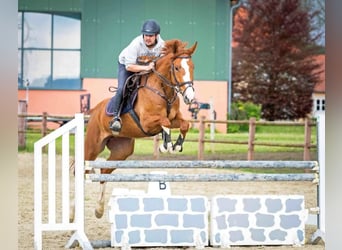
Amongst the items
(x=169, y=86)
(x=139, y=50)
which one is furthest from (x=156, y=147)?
(x=139, y=50)

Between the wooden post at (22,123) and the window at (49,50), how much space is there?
12 centimetres

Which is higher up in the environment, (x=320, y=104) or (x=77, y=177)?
(x=320, y=104)

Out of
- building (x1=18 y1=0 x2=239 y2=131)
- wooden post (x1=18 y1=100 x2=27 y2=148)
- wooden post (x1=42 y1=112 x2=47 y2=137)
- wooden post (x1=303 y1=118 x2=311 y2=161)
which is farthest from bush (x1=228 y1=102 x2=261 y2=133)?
wooden post (x1=18 y1=100 x2=27 y2=148)

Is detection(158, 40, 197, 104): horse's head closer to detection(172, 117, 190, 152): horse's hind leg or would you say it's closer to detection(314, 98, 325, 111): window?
detection(172, 117, 190, 152): horse's hind leg

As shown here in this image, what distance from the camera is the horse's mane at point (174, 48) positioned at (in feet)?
13.5

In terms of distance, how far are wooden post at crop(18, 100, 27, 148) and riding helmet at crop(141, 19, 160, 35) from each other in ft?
2.51

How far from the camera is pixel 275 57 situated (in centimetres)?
484

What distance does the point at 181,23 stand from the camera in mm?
Answer: 4363

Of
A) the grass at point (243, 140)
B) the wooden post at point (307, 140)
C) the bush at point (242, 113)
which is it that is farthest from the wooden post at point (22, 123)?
the wooden post at point (307, 140)

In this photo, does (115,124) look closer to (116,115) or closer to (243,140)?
(116,115)

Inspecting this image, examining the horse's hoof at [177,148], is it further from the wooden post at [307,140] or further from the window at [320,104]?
the window at [320,104]

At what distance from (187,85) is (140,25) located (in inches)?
19.4

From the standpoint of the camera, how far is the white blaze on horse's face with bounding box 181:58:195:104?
4.02m
